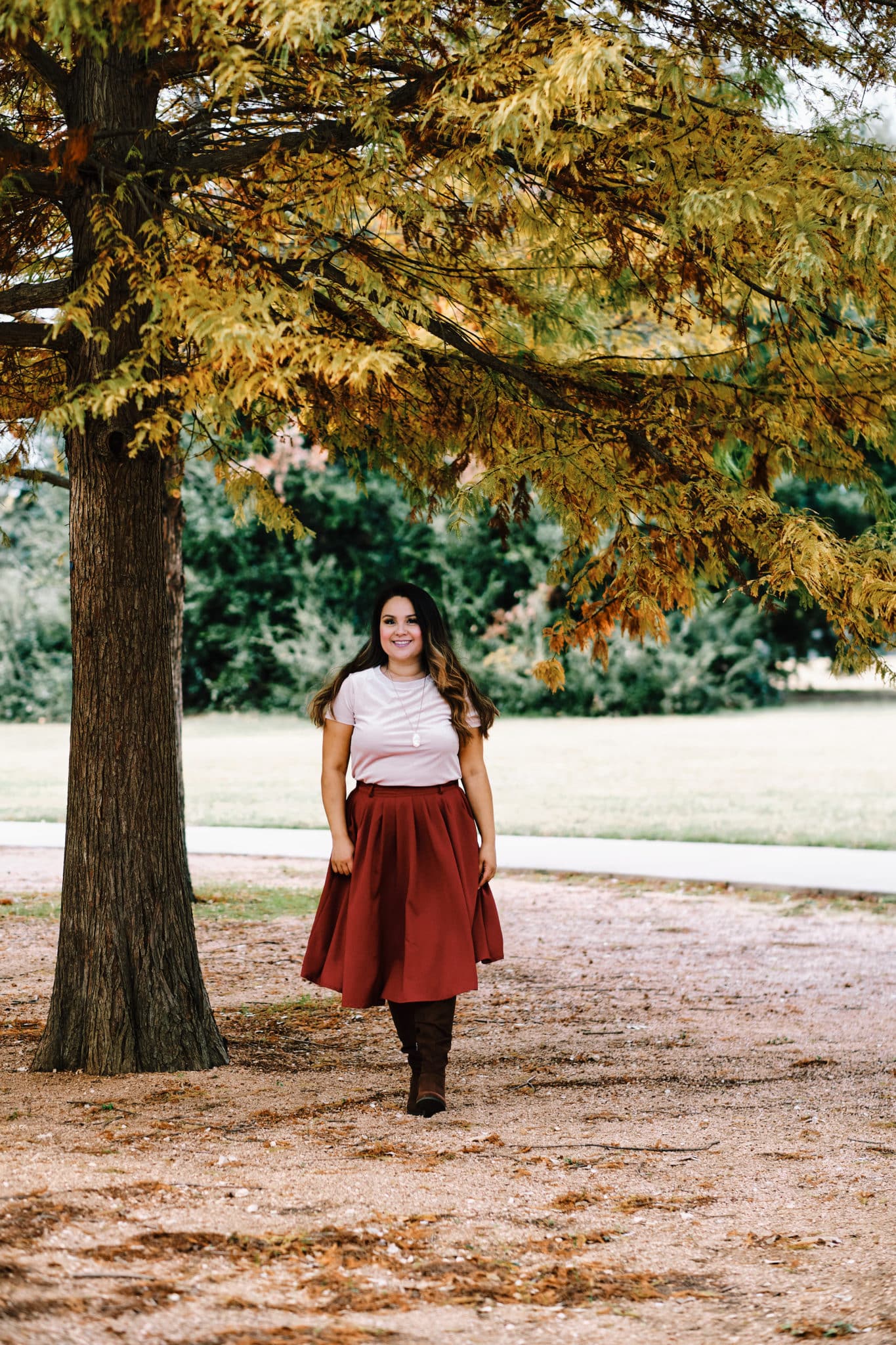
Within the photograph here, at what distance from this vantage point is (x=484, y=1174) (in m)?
4.47

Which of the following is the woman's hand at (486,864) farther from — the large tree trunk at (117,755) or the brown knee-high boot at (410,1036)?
the large tree trunk at (117,755)

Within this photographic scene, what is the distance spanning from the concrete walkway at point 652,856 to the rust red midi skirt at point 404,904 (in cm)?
658

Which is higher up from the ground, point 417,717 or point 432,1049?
point 417,717

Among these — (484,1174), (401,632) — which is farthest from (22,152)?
(484,1174)

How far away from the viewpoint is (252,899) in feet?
35.8

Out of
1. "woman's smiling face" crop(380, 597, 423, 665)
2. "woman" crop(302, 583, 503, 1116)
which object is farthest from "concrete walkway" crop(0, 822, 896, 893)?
"woman's smiling face" crop(380, 597, 423, 665)

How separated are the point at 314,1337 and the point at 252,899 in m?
7.86

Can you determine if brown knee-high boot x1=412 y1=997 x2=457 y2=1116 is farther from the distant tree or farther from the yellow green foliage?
the yellow green foliage

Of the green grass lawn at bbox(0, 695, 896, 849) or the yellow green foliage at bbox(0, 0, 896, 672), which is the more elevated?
the yellow green foliage at bbox(0, 0, 896, 672)

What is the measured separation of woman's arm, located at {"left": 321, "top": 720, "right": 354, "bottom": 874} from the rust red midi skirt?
0.04 meters

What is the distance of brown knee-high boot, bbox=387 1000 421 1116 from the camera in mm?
5289

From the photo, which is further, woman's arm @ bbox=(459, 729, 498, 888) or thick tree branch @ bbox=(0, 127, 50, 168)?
woman's arm @ bbox=(459, 729, 498, 888)

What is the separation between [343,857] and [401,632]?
828 mm

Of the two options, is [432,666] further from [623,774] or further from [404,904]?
[623,774]
